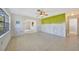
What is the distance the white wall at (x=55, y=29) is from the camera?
2494mm

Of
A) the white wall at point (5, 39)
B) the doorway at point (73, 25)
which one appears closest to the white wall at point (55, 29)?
the doorway at point (73, 25)

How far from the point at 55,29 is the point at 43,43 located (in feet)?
1.72

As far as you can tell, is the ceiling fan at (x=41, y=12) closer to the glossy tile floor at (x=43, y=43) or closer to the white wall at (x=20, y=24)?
the white wall at (x=20, y=24)

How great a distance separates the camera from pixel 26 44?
2.40m

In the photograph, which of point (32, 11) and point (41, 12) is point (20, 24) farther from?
point (41, 12)

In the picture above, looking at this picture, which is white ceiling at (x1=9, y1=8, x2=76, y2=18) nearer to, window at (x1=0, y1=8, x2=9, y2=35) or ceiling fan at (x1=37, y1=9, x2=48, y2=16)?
ceiling fan at (x1=37, y1=9, x2=48, y2=16)

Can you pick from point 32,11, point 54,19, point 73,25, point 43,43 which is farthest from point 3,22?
point 73,25

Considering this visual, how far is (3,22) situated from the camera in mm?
2303

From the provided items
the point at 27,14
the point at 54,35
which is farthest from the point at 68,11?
the point at 27,14

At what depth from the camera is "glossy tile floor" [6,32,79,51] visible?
233 cm

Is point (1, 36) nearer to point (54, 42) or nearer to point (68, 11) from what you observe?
point (54, 42)

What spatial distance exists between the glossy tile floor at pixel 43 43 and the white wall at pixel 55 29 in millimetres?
135

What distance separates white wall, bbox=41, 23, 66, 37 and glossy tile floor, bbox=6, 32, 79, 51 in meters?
0.14

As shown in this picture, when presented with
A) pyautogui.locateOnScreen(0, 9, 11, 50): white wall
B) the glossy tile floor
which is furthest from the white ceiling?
the glossy tile floor
